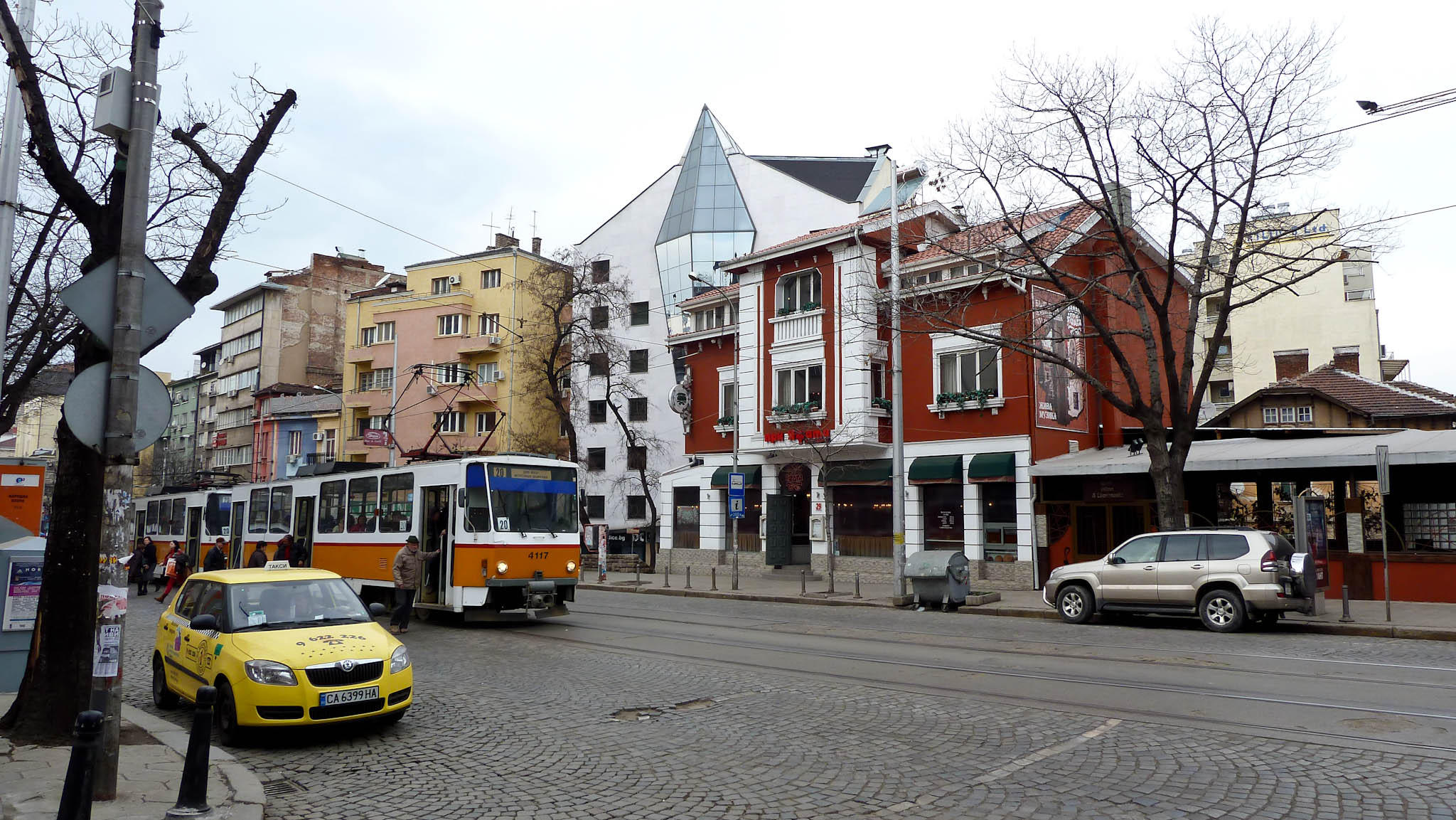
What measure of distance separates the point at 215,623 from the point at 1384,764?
9710 mm

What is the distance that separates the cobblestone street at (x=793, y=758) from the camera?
6.46 m

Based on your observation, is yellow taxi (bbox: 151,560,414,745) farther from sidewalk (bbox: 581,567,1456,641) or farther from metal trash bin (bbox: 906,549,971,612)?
sidewalk (bbox: 581,567,1456,641)

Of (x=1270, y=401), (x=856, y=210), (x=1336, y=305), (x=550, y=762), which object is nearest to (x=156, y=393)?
(x=550, y=762)

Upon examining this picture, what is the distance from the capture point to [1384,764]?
285 inches

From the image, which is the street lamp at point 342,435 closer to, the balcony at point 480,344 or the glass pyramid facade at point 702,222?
the balcony at point 480,344

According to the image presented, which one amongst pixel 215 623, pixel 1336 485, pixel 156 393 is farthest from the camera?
pixel 1336 485

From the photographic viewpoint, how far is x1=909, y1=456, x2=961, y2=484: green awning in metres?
27.6

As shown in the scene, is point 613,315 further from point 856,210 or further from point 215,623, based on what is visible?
point 215,623

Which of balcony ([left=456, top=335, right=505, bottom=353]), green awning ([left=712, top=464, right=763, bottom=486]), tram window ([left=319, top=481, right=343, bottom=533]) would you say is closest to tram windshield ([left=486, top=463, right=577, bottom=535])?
tram window ([left=319, top=481, right=343, bottom=533])

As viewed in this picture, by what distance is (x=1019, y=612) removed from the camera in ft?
66.7

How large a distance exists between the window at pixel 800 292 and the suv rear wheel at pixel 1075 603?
14444 mm

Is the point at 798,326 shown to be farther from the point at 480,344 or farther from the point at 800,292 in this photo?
the point at 480,344

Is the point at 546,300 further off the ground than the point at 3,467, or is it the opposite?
the point at 546,300

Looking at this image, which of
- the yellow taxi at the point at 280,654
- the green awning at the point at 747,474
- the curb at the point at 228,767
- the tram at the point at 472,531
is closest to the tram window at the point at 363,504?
the tram at the point at 472,531
